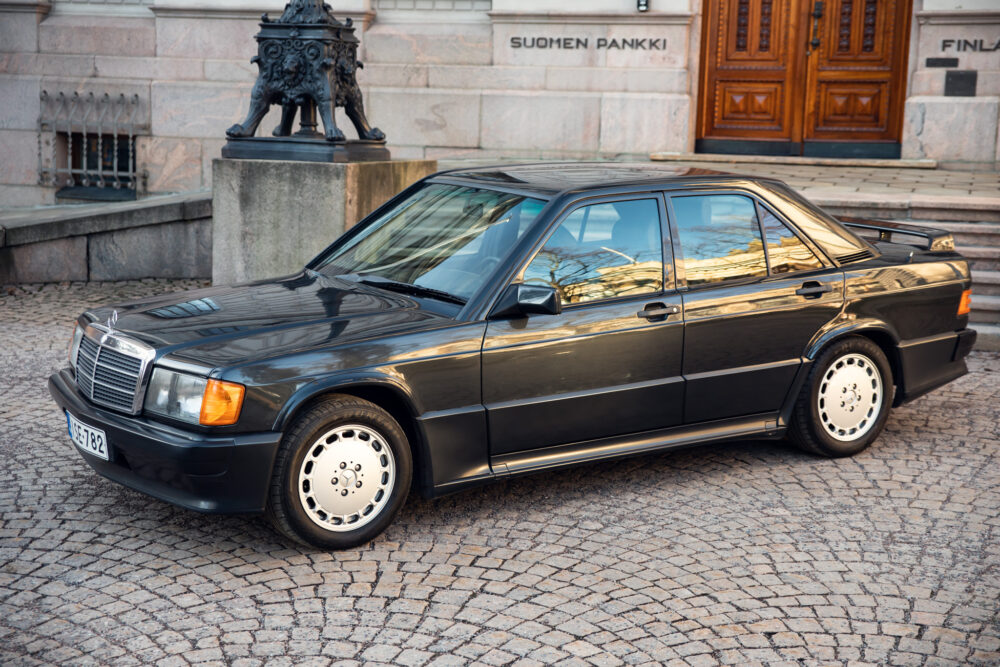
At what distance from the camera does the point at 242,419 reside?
4.48 meters

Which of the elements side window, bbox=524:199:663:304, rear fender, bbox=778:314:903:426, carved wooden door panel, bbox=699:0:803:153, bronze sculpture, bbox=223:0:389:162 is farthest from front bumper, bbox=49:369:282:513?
carved wooden door panel, bbox=699:0:803:153

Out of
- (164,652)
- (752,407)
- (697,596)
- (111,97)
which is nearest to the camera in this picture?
(164,652)

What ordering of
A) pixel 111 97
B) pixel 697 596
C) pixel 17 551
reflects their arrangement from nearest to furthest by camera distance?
pixel 697 596, pixel 17 551, pixel 111 97

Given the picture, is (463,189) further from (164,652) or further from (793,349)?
(164,652)

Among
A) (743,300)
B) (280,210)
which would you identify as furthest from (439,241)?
(280,210)

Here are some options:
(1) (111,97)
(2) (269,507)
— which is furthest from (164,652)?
(1) (111,97)

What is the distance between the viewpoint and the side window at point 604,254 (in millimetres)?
5297

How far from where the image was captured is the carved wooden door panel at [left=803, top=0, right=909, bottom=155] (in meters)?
14.5

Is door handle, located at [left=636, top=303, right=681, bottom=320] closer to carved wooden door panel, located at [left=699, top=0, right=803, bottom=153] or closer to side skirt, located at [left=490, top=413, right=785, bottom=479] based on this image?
side skirt, located at [left=490, top=413, right=785, bottom=479]

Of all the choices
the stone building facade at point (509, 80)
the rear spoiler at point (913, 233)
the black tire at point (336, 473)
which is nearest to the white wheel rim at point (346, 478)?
the black tire at point (336, 473)

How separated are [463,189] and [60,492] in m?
2.48

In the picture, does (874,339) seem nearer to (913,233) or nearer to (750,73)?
(913,233)

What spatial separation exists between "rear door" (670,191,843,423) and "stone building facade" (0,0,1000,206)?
8.82 m

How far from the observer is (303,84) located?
A: 32.2 ft
